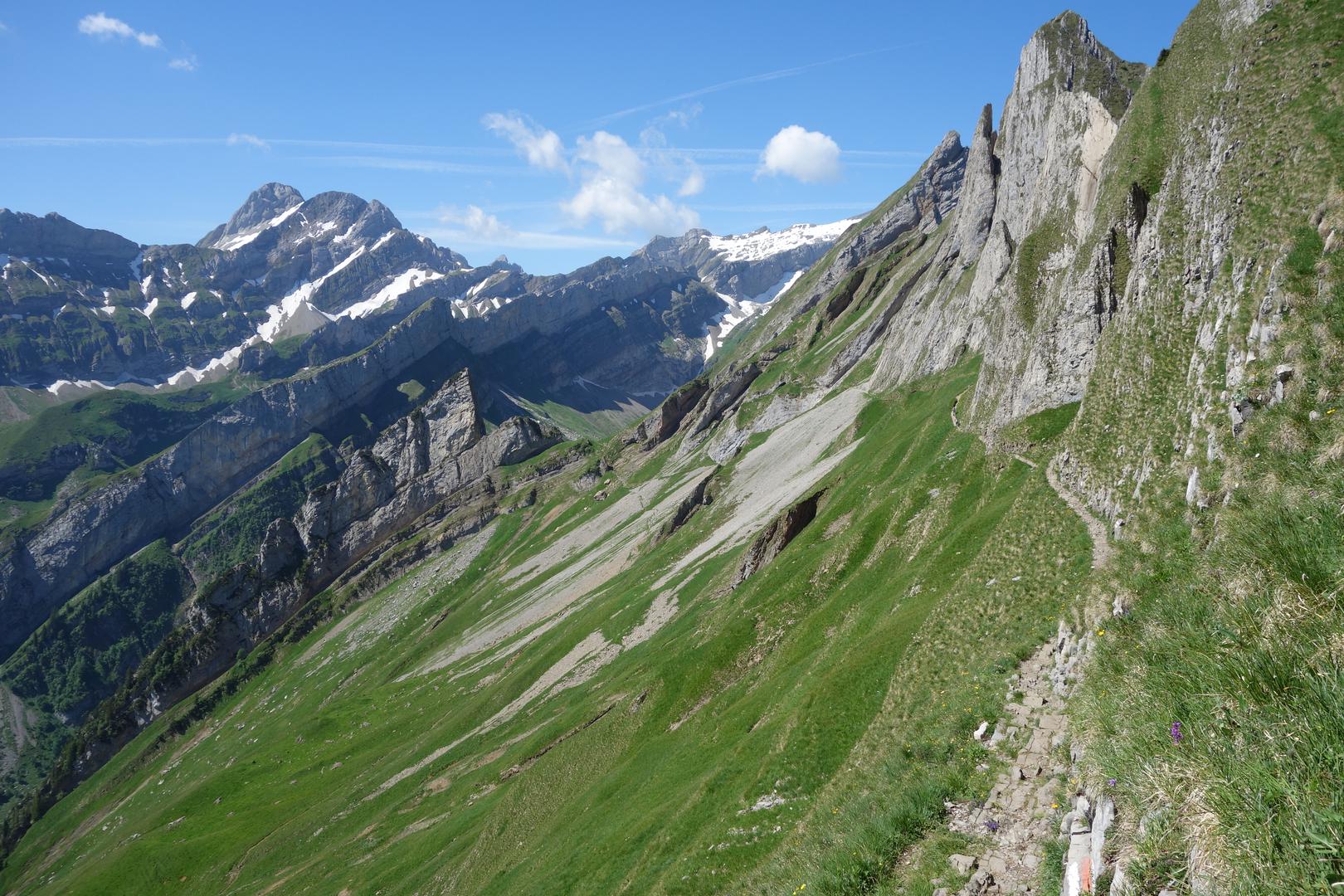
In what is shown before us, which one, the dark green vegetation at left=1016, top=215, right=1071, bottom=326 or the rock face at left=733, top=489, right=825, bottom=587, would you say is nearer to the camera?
the dark green vegetation at left=1016, top=215, right=1071, bottom=326

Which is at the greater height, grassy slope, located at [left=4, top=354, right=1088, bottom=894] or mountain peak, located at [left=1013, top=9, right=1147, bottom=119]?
mountain peak, located at [left=1013, top=9, right=1147, bottom=119]

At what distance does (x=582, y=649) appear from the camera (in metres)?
95.4

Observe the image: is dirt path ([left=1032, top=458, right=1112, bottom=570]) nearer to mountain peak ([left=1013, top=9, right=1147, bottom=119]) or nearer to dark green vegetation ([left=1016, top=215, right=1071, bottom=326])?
dark green vegetation ([left=1016, top=215, right=1071, bottom=326])

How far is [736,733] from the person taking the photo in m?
39.7

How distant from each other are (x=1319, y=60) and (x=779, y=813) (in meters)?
32.6

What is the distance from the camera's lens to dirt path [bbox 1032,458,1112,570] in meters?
22.5

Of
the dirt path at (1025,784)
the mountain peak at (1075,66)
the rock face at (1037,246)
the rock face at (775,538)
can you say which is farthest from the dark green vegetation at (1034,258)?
the dirt path at (1025,784)

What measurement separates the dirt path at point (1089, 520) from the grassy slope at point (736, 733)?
1.52 ft

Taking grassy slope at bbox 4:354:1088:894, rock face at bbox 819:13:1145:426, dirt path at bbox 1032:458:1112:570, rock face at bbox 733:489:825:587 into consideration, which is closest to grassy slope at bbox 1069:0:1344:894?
dirt path at bbox 1032:458:1112:570

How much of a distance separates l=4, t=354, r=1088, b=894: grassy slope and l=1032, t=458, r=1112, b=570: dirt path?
0.46 meters

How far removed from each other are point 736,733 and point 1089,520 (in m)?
22.7

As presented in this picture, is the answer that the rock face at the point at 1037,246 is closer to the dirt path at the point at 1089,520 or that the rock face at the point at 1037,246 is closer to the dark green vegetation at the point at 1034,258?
the dark green vegetation at the point at 1034,258

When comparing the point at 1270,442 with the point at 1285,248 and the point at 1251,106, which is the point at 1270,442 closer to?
the point at 1285,248

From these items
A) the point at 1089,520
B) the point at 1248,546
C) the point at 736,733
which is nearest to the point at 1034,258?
the point at 1089,520
